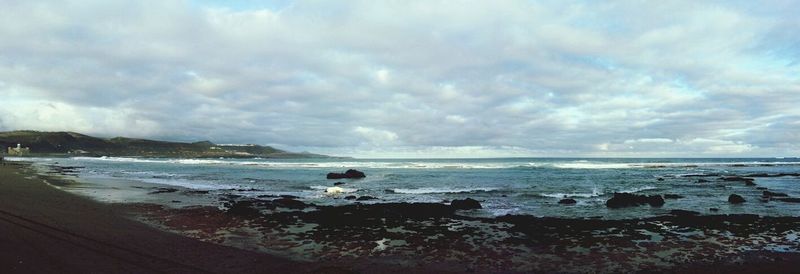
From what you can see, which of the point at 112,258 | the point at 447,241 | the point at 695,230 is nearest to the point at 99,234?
the point at 112,258

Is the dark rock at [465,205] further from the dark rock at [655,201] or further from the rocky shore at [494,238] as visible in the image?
the dark rock at [655,201]

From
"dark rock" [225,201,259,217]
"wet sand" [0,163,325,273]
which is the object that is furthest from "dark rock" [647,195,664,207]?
"wet sand" [0,163,325,273]

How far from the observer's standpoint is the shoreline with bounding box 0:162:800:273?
1120 centimetres

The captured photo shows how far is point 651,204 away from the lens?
24672 mm

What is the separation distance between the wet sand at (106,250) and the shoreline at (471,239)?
0.35 meters

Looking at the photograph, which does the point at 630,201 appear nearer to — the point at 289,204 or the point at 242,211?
the point at 289,204

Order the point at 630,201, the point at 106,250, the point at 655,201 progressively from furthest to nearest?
the point at 655,201 < the point at 630,201 < the point at 106,250

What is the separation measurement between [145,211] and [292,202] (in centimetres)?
680

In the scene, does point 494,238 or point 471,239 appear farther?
point 494,238

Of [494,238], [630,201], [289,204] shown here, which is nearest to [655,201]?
[630,201]

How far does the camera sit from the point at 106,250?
10.8 metres

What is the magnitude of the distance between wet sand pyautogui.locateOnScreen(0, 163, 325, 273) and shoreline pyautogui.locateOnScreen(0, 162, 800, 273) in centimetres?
35

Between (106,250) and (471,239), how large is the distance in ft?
32.2

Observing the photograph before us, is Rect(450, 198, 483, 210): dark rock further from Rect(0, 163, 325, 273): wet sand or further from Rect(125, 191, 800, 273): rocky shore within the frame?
Rect(0, 163, 325, 273): wet sand
